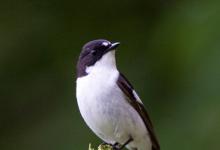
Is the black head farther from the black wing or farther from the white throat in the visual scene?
the black wing

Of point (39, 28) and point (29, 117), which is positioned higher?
point (39, 28)

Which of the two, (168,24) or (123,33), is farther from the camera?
(123,33)

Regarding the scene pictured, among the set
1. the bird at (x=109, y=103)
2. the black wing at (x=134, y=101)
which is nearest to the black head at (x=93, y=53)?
the bird at (x=109, y=103)

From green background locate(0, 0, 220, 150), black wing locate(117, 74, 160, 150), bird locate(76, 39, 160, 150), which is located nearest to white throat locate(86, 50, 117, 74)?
bird locate(76, 39, 160, 150)

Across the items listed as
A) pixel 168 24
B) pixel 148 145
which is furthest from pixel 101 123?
pixel 168 24

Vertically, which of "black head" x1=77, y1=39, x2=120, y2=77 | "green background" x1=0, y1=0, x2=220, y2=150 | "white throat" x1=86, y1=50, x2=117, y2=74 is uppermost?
"black head" x1=77, y1=39, x2=120, y2=77

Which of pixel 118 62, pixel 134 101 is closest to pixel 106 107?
pixel 134 101

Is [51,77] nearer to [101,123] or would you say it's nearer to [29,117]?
[29,117]
